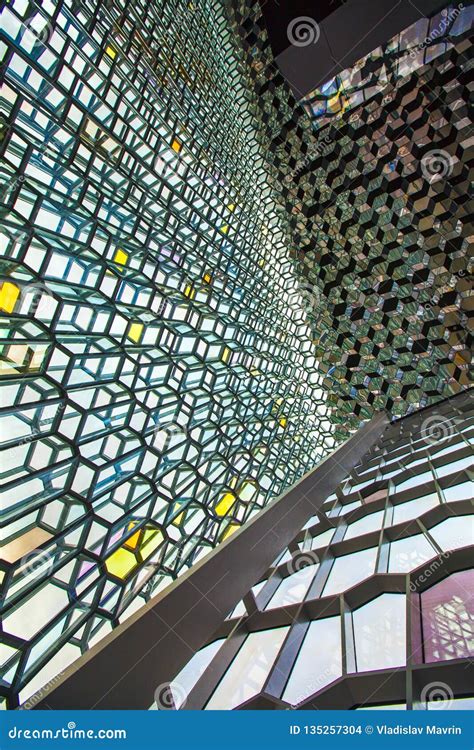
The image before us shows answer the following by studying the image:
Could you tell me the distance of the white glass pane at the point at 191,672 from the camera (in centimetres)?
544

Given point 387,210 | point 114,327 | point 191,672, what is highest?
point 387,210

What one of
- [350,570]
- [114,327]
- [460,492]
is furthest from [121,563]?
[460,492]

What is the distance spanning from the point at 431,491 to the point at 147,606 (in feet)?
17.9

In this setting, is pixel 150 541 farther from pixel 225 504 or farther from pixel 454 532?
pixel 454 532

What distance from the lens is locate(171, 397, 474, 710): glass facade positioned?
3984 mm

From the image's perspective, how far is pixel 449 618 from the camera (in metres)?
4.50

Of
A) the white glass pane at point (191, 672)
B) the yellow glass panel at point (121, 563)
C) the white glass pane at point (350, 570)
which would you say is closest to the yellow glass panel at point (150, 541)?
the yellow glass panel at point (121, 563)

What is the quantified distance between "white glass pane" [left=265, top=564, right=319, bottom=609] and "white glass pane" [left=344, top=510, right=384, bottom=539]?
3.68 ft

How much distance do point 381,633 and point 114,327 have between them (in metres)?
11.1

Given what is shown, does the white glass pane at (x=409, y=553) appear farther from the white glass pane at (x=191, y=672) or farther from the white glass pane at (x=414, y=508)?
the white glass pane at (x=191, y=672)

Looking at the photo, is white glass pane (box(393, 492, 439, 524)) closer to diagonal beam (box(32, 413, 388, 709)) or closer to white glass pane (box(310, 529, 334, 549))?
white glass pane (box(310, 529, 334, 549))

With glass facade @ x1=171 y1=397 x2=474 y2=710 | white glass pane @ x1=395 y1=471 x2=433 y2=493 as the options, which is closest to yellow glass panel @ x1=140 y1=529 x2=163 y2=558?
glass facade @ x1=171 y1=397 x2=474 y2=710

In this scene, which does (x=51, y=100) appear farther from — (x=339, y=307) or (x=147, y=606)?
(x=339, y=307)
